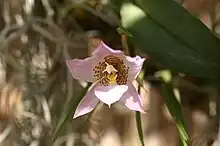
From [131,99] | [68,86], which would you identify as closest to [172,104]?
[131,99]

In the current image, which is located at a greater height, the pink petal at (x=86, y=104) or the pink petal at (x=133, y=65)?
the pink petal at (x=133, y=65)

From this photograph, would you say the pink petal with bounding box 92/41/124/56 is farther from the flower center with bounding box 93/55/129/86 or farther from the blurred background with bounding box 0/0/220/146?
the blurred background with bounding box 0/0/220/146

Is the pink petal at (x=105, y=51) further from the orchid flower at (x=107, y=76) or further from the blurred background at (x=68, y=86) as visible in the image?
the blurred background at (x=68, y=86)

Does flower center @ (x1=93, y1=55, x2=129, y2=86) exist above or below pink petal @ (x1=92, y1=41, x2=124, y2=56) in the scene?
below

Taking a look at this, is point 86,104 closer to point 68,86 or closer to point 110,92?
point 110,92

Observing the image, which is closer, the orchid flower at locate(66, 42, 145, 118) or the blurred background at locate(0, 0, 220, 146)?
the orchid flower at locate(66, 42, 145, 118)

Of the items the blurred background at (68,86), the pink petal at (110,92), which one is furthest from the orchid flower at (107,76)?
the blurred background at (68,86)

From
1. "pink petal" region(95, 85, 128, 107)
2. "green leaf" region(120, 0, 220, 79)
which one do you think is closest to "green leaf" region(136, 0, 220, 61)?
"green leaf" region(120, 0, 220, 79)

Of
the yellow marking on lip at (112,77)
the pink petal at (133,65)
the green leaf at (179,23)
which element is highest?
the green leaf at (179,23)
